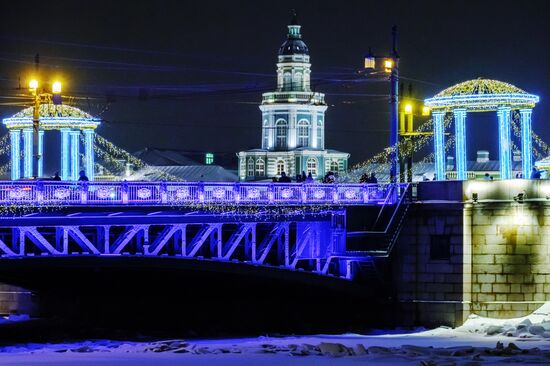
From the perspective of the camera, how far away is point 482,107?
52.1 m

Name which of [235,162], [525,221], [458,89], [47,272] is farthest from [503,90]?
[235,162]

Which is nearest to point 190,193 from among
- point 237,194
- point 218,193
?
point 218,193

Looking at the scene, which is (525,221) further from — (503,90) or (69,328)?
(69,328)

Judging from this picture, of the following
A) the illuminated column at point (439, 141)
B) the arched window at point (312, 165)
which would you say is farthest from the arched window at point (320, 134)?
the illuminated column at point (439, 141)

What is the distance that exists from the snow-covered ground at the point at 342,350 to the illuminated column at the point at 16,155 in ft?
60.6

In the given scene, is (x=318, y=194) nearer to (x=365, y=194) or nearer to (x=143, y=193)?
(x=365, y=194)

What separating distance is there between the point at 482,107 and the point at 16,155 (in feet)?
73.2

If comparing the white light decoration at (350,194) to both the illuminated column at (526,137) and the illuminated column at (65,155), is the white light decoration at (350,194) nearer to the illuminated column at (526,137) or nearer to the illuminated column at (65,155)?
the illuminated column at (526,137)

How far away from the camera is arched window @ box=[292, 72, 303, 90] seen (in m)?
118

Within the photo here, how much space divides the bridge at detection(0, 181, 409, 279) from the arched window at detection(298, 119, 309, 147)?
6673 cm

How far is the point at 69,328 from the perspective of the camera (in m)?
54.9

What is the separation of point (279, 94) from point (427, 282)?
70072mm

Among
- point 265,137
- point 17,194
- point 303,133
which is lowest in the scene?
point 17,194

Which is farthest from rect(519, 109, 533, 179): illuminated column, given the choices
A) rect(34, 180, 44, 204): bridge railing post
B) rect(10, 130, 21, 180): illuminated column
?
rect(10, 130, 21, 180): illuminated column
